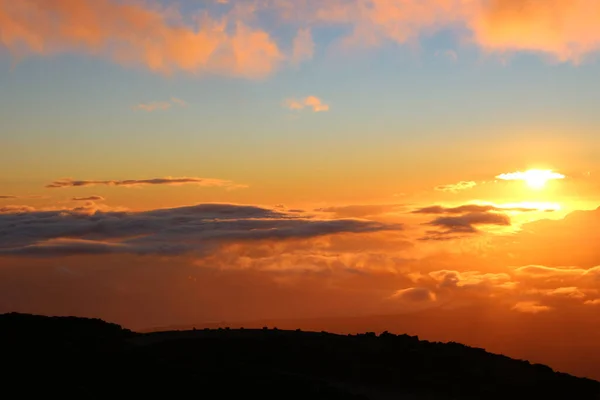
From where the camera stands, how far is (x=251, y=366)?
37500 millimetres

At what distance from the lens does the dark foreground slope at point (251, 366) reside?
32.0 meters

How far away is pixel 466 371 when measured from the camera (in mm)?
41562

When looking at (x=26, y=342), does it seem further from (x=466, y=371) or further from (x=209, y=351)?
(x=466, y=371)

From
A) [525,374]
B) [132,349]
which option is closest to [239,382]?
[132,349]

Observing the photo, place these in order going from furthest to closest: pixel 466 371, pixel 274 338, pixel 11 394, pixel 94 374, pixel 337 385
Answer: pixel 274 338 → pixel 466 371 → pixel 337 385 → pixel 94 374 → pixel 11 394

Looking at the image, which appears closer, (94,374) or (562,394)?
(94,374)

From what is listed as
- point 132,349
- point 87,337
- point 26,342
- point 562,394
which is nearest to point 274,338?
point 132,349

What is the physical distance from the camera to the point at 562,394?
39375 millimetres

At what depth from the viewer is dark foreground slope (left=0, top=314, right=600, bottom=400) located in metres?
32.0

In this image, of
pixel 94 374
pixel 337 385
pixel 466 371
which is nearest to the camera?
pixel 94 374

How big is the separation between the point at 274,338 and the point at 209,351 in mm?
5224

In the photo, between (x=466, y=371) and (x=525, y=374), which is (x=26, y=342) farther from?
(x=525, y=374)

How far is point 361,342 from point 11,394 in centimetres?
2350

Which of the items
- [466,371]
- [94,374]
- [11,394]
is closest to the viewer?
[11,394]
